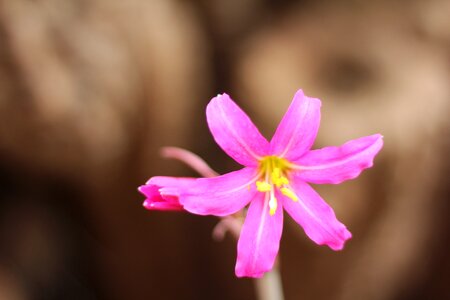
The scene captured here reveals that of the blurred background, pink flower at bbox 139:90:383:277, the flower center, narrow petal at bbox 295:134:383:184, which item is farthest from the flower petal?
the blurred background

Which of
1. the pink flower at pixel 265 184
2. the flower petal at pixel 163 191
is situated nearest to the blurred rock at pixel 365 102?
the pink flower at pixel 265 184

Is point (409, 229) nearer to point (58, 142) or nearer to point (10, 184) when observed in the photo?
point (58, 142)

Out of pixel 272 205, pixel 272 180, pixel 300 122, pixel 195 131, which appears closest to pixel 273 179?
pixel 272 180

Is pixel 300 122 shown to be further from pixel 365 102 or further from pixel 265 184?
pixel 365 102

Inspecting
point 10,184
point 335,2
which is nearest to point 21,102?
point 10,184

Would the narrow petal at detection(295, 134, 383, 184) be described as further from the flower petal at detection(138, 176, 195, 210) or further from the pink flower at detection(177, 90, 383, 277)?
the flower petal at detection(138, 176, 195, 210)

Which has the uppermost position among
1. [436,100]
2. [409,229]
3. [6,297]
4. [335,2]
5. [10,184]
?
[335,2]

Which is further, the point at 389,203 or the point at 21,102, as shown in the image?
the point at 389,203
